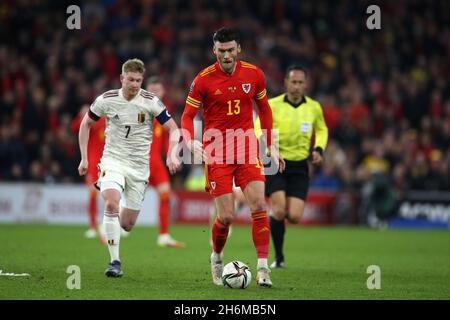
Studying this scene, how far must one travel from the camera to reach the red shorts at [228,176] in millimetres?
9297

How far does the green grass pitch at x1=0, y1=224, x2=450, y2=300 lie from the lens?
8.53 m

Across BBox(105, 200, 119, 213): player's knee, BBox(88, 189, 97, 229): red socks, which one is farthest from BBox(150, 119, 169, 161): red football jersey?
BBox(105, 200, 119, 213): player's knee

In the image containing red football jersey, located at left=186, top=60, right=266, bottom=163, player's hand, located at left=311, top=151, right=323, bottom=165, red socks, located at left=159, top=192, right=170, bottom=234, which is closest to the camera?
red football jersey, located at left=186, top=60, right=266, bottom=163

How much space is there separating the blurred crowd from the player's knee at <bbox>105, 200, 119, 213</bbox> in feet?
40.9

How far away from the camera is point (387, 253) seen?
14.7 metres

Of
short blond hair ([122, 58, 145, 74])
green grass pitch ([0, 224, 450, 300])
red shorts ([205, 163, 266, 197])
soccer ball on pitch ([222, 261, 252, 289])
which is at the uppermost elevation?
short blond hair ([122, 58, 145, 74])

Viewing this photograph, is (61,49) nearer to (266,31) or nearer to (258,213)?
(266,31)

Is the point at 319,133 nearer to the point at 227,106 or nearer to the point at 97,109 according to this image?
the point at 227,106

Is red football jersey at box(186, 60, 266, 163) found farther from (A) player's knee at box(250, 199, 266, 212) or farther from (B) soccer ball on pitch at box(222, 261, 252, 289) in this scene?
(B) soccer ball on pitch at box(222, 261, 252, 289)

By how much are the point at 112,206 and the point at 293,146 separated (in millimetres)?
3002

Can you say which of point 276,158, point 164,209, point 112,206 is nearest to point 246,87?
point 276,158

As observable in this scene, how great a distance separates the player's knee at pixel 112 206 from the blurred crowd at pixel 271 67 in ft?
40.9
